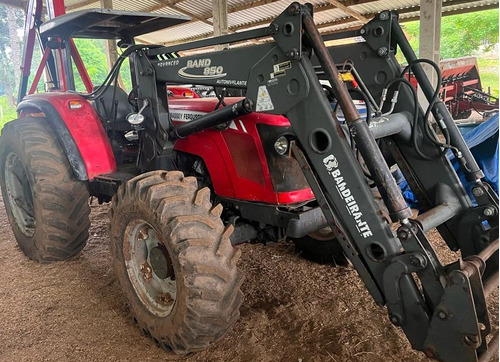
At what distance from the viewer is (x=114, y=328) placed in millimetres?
2750

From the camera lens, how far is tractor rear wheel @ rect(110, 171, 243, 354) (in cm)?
220

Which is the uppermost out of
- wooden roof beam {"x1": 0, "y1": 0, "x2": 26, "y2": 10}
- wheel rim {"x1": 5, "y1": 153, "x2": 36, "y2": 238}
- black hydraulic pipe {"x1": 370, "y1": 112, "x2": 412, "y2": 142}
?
wooden roof beam {"x1": 0, "y1": 0, "x2": 26, "y2": 10}

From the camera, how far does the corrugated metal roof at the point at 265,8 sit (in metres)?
10.2

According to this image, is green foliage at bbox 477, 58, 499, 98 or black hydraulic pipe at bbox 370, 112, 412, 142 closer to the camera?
black hydraulic pipe at bbox 370, 112, 412, 142

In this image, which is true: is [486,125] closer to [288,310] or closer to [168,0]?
[288,310]

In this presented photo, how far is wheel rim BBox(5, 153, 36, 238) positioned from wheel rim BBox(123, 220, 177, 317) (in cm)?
171

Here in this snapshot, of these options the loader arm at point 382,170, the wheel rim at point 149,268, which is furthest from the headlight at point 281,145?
the wheel rim at point 149,268

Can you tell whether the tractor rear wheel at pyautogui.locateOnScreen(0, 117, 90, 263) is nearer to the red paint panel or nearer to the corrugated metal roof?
the red paint panel

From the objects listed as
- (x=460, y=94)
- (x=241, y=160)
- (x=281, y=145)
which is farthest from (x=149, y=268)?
(x=460, y=94)

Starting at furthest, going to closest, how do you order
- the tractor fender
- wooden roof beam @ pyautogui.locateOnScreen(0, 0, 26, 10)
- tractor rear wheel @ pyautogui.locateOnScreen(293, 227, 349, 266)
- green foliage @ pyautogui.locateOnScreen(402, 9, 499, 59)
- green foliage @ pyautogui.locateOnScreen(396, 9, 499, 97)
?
green foliage @ pyautogui.locateOnScreen(402, 9, 499, 59), green foliage @ pyautogui.locateOnScreen(396, 9, 499, 97), wooden roof beam @ pyautogui.locateOnScreen(0, 0, 26, 10), tractor rear wheel @ pyautogui.locateOnScreen(293, 227, 349, 266), the tractor fender

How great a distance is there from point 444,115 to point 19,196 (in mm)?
3672

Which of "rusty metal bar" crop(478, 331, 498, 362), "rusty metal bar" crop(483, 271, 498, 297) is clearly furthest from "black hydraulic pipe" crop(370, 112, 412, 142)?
"rusty metal bar" crop(478, 331, 498, 362)

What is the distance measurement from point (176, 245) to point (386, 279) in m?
1.07

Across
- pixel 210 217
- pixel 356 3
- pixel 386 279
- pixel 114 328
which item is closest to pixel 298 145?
pixel 210 217
